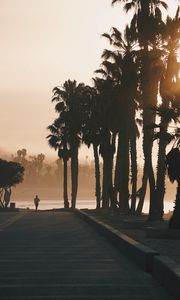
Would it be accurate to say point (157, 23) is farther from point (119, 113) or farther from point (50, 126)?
point (50, 126)

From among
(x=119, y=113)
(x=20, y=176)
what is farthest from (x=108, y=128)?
(x=20, y=176)

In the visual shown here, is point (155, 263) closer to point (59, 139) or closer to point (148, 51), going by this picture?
point (148, 51)

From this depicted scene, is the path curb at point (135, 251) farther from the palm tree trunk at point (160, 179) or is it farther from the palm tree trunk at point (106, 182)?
the palm tree trunk at point (106, 182)

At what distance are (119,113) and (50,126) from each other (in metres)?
37.8

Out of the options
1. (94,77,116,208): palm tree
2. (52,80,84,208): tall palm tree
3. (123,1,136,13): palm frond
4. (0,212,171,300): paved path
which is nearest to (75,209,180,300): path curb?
(0,212,171,300): paved path

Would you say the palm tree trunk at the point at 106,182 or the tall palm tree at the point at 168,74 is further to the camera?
the palm tree trunk at the point at 106,182

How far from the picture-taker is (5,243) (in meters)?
22.8

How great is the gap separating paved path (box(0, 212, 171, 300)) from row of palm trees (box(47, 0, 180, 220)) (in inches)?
331

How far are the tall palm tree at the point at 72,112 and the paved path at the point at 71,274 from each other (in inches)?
2376

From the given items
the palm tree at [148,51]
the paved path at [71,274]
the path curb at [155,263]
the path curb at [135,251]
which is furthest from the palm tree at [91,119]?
the path curb at [155,263]

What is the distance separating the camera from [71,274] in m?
13.8

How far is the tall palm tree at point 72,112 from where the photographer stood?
8381cm

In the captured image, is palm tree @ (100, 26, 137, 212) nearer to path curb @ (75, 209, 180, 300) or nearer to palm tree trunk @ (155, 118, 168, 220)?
palm tree trunk @ (155, 118, 168, 220)

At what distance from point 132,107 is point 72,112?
3394 centimetres
